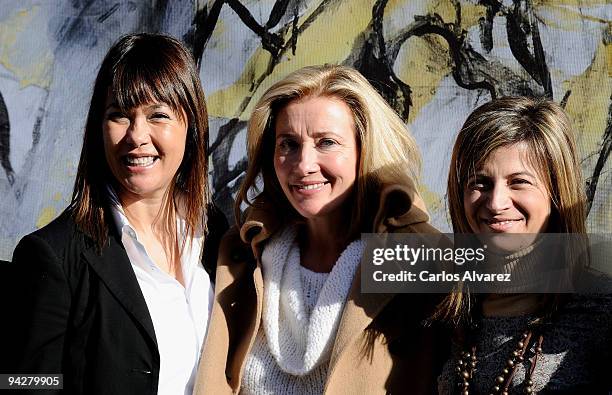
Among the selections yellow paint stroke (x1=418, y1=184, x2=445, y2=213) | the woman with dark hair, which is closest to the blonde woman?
the woman with dark hair

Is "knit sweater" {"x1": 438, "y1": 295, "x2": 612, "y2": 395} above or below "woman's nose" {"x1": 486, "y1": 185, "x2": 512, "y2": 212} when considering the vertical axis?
below

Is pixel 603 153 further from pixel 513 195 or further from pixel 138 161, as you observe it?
pixel 138 161

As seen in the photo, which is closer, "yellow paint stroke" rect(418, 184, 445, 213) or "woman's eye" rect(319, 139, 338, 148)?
"woman's eye" rect(319, 139, 338, 148)

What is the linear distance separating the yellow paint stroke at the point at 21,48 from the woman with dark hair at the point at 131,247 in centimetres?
220

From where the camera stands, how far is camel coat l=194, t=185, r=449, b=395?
230 centimetres

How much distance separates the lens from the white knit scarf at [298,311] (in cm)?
233

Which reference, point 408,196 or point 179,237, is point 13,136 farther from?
→ point 408,196

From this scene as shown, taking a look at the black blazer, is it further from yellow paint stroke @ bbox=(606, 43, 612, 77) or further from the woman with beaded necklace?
yellow paint stroke @ bbox=(606, 43, 612, 77)

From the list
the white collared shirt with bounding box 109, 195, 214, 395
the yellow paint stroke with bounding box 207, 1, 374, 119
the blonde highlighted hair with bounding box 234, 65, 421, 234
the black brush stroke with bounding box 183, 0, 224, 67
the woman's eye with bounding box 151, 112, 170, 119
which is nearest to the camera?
the white collared shirt with bounding box 109, 195, 214, 395

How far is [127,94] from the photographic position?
2.33 meters

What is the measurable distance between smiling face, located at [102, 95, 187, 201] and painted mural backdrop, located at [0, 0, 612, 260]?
6.13ft

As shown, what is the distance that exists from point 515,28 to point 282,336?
7.86ft

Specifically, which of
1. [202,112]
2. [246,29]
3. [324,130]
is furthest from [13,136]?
[324,130]

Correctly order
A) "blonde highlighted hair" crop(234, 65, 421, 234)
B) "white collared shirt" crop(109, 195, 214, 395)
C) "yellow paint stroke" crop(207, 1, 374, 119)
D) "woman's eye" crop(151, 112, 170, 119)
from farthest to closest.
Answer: "yellow paint stroke" crop(207, 1, 374, 119) < "blonde highlighted hair" crop(234, 65, 421, 234) < "woman's eye" crop(151, 112, 170, 119) < "white collared shirt" crop(109, 195, 214, 395)
